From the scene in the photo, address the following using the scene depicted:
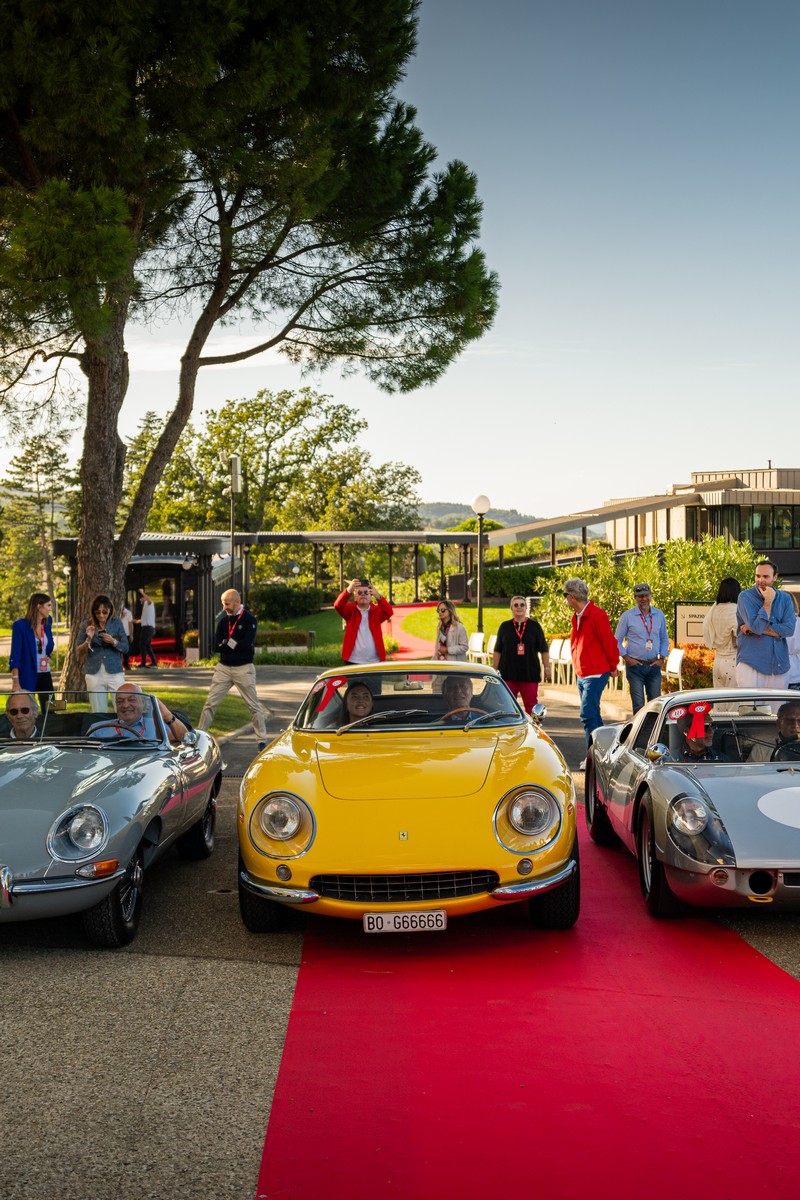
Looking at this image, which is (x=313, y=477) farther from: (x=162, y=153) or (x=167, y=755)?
(x=167, y=755)

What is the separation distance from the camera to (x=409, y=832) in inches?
220

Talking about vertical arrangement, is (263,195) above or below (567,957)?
above

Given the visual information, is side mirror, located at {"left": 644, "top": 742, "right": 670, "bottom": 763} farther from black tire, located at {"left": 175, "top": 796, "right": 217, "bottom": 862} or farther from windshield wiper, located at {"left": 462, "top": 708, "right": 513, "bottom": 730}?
black tire, located at {"left": 175, "top": 796, "right": 217, "bottom": 862}

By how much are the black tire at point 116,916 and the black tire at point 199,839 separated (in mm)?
1718

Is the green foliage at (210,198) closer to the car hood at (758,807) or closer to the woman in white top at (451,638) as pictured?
the woman in white top at (451,638)

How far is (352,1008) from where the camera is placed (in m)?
4.92

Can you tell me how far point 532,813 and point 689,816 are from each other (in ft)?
2.85

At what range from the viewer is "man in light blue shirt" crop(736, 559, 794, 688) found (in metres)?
10.6

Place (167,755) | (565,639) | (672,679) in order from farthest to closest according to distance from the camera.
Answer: (565,639)
(672,679)
(167,755)

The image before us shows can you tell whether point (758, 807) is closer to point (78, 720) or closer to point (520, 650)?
point (78, 720)

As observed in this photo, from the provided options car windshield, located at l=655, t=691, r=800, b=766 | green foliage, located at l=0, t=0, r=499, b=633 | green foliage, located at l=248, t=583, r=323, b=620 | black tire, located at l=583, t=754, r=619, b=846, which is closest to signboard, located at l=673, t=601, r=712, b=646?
green foliage, located at l=0, t=0, r=499, b=633

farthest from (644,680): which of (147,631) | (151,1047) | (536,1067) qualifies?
(147,631)

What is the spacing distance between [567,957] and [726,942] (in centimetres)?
92

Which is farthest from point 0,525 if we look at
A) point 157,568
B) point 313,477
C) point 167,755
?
point 167,755
